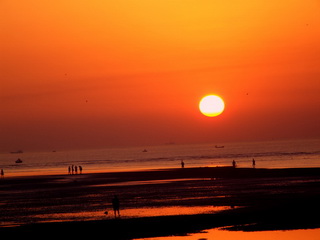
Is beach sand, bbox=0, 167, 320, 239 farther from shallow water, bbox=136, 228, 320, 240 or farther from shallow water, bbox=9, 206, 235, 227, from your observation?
shallow water, bbox=136, 228, 320, 240

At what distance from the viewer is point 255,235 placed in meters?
35.0

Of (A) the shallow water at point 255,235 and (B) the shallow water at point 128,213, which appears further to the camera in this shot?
(B) the shallow water at point 128,213

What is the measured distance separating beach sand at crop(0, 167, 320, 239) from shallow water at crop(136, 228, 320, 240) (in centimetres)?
136

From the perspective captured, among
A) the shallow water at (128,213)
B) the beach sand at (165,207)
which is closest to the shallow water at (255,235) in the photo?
the beach sand at (165,207)

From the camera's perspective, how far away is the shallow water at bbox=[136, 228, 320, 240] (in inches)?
1345

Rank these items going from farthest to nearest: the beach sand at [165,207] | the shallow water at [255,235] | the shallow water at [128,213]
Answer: the shallow water at [128,213] < the beach sand at [165,207] < the shallow water at [255,235]

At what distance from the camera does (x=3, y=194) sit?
7025 centimetres

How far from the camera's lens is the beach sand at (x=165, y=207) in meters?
39.2

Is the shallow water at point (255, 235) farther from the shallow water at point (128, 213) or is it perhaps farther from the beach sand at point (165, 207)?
the shallow water at point (128, 213)

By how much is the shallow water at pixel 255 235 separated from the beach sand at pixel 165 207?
136 centimetres

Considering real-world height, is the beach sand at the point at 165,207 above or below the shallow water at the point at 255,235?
above

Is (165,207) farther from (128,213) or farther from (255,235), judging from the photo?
(255,235)

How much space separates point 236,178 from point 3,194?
30483 millimetres

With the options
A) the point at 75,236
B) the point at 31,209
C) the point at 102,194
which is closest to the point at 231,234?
the point at 75,236
